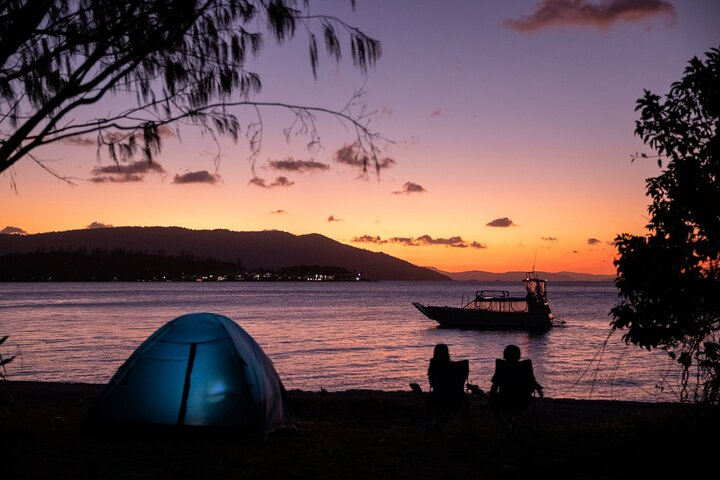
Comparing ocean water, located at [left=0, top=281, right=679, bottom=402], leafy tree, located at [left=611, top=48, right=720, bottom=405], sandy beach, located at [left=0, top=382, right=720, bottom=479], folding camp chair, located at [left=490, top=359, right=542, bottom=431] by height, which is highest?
leafy tree, located at [left=611, top=48, right=720, bottom=405]

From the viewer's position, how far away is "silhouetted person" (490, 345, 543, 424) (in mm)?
8555

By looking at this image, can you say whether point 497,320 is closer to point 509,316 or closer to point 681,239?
point 509,316

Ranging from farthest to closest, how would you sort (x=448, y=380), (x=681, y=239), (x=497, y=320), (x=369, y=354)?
1. (x=497, y=320)
2. (x=369, y=354)
3. (x=448, y=380)
4. (x=681, y=239)

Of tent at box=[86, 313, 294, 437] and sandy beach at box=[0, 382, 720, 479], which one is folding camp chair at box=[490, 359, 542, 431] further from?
tent at box=[86, 313, 294, 437]

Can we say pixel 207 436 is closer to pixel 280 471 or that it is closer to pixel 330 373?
pixel 280 471

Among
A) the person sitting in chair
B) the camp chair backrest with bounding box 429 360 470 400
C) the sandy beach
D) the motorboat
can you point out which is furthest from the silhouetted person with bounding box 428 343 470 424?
the motorboat

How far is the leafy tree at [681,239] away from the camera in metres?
6.97

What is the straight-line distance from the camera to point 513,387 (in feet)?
28.2

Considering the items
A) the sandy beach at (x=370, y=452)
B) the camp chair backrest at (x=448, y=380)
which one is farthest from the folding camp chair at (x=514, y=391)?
the camp chair backrest at (x=448, y=380)

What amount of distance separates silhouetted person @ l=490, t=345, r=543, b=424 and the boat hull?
1523 inches

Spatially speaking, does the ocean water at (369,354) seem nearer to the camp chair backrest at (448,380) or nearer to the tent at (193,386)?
the camp chair backrest at (448,380)

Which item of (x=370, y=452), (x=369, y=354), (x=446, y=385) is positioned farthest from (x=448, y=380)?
(x=369, y=354)

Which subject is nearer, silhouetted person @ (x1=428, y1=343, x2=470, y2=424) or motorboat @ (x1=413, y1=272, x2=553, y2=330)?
silhouetted person @ (x1=428, y1=343, x2=470, y2=424)

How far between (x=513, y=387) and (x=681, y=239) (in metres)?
2.77
